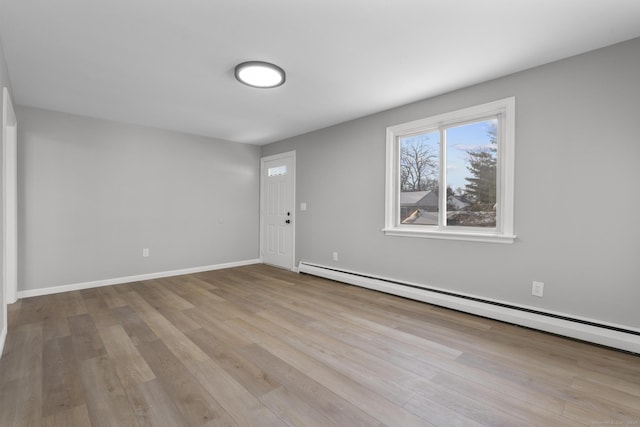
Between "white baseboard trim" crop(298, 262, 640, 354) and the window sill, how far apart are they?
0.58 m

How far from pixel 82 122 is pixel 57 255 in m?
1.77

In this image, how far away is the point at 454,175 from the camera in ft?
10.5

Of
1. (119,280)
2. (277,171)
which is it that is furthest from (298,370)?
(277,171)

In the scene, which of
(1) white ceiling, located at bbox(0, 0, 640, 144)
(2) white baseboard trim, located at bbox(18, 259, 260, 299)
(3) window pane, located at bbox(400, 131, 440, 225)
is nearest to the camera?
(1) white ceiling, located at bbox(0, 0, 640, 144)

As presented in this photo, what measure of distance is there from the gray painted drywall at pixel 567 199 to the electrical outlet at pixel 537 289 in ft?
0.12

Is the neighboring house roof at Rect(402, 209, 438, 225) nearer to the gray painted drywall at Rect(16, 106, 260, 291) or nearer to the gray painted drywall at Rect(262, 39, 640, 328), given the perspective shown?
the gray painted drywall at Rect(262, 39, 640, 328)

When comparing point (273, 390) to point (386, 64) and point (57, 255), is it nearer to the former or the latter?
point (386, 64)

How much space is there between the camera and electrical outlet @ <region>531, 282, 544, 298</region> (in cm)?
254

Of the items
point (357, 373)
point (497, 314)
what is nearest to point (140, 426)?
point (357, 373)

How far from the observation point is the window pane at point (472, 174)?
2.92 meters

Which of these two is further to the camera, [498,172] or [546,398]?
[498,172]

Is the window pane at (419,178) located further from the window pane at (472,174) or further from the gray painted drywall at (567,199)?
the gray painted drywall at (567,199)

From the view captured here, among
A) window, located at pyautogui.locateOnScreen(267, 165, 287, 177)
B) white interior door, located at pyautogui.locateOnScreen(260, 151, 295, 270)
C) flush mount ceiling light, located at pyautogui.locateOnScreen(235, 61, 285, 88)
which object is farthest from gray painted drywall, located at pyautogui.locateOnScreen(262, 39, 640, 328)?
window, located at pyautogui.locateOnScreen(267, 165, 287, 177)

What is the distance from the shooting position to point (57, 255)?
3.66 m
